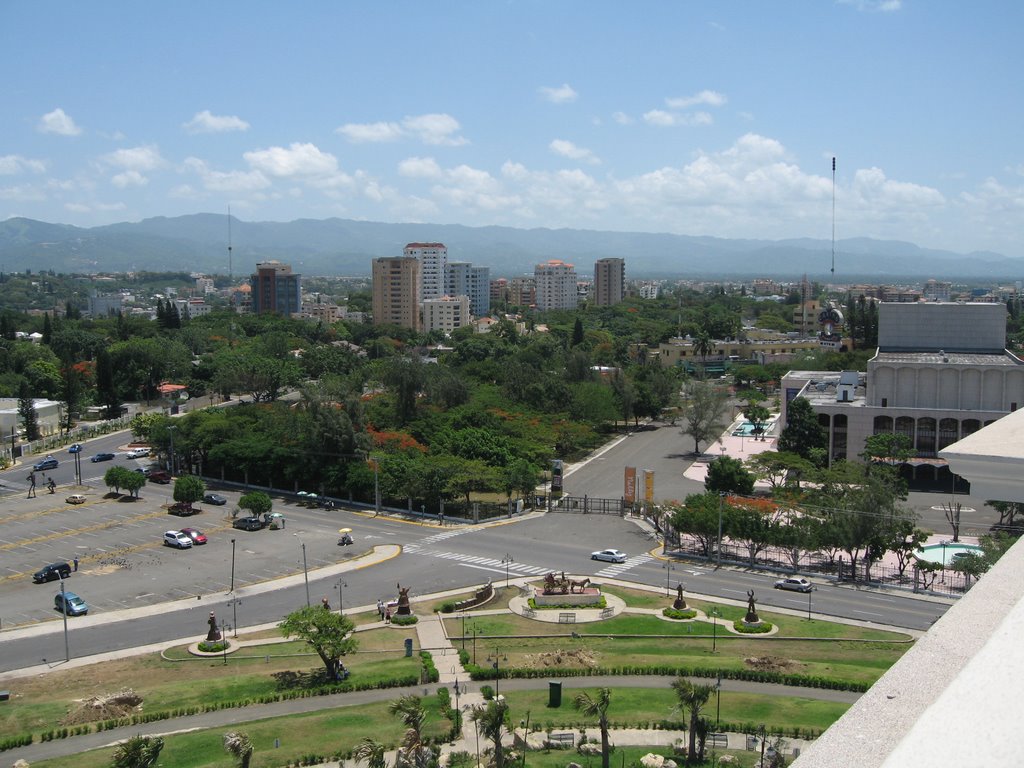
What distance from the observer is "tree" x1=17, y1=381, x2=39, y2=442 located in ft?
214

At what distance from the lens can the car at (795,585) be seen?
115ft

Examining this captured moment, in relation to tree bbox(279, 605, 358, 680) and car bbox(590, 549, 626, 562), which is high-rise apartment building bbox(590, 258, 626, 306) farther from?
tree bbox(279, 605, 358, 680)

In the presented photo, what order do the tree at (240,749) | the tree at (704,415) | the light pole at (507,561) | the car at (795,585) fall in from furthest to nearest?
the tree at (704,415), the light pole at (507,561), the car at (795,585), the tree at (240,749)

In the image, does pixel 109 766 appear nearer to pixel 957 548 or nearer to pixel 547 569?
pixel 547 569

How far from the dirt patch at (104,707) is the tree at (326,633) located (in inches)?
178

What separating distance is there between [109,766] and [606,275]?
181859 mm

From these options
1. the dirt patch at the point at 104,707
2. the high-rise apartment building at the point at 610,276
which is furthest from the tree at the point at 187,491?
the high-rise apartment building at the point at 610,276

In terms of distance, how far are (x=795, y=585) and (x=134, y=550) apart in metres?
28.1

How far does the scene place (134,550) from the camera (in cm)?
3988

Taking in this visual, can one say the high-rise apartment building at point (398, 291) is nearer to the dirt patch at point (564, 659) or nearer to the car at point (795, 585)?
the car at point (795, 585)

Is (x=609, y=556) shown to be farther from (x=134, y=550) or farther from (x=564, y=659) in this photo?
(x=134, y=550)

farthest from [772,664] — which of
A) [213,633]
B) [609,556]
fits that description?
[213,633]

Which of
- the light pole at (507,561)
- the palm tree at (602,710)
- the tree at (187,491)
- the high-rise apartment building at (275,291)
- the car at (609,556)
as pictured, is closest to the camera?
the palm tree at (602,710)

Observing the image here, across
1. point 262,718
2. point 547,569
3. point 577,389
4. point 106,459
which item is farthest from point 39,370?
point 262,718
